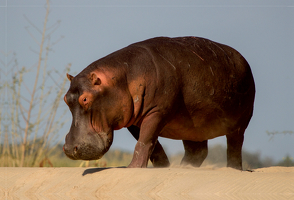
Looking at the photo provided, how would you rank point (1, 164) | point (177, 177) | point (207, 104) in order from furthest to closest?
point (1, 164) < point (207, 104) < point (177, 177)

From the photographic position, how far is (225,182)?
13.5 feet

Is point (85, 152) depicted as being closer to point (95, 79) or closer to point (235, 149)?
point (95, 79)

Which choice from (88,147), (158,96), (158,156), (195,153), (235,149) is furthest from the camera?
(195,153)

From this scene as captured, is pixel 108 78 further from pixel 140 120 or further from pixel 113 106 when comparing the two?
pixel 140 120

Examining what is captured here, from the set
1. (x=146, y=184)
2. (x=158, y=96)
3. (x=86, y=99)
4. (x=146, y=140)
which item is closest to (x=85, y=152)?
(x=86, y=99)

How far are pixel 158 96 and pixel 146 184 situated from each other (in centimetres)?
120

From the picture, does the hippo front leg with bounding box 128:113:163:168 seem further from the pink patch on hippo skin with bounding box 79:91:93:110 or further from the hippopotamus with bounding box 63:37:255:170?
the pink patch on hippo skin with bounding box 79:91:93:110

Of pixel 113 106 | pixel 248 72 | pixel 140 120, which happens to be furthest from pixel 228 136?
pixel 113 106

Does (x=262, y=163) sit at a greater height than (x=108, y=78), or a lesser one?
lesser

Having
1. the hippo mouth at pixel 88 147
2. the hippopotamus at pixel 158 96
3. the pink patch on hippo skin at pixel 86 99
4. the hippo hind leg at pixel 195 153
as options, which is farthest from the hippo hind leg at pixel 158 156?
the pink patch on hippo skin at pixel 86 99

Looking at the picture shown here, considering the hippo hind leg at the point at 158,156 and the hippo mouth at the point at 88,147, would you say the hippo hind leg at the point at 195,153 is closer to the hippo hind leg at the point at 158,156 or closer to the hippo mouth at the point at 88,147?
the hippo hind leg at the point at 158,156

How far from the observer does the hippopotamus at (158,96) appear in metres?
4.89

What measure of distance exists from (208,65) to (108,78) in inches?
56.4

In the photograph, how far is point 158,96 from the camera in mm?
5023
